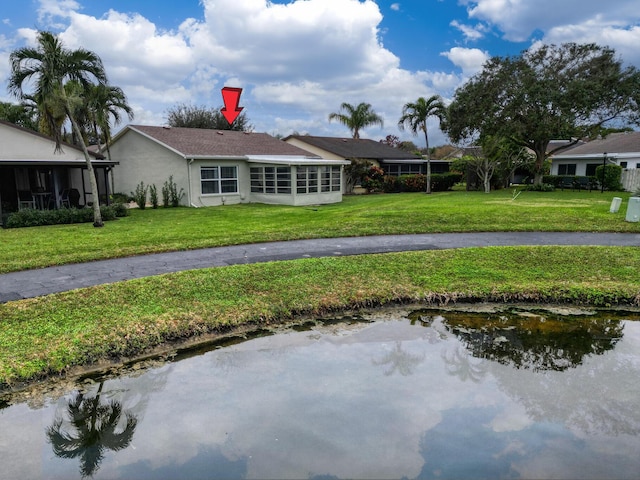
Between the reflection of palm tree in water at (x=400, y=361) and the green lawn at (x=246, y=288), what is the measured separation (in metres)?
1.62

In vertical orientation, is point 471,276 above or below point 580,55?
below

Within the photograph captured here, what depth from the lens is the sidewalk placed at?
311 inches

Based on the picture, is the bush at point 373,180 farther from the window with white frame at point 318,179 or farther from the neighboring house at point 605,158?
the neighboring house at point 605,158

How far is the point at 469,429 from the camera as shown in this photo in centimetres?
400

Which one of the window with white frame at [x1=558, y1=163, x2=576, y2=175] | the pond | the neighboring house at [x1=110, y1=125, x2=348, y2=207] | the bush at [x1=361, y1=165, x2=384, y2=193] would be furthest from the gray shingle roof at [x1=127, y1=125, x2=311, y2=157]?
the window with white frame at [x1=558, y1=163, x2=576, y2=175]

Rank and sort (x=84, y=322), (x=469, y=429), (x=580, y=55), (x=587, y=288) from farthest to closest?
(x=580, y=55)
(x=587, y=288)
(x=84, y=322)
(x=469, y=429)

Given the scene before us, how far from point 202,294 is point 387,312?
9.40 feet

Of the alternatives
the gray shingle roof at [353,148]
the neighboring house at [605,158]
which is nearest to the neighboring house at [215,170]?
the gray shingle roof at [353,148]

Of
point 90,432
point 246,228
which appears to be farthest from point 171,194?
point 90,432

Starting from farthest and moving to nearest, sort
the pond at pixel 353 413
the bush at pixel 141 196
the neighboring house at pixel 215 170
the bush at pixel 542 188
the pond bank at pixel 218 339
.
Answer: the bush at pixel 542 188 → the neighboring house at pixel 215 170 → the bush at pixel 141 196 → the pond bank at pixel 218 339 → the pond at pixel 353 413

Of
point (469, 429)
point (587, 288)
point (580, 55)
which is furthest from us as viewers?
point (580, 55)

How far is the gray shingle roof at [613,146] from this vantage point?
100ft

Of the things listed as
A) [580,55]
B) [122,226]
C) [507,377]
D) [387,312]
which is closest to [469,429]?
[507,377]

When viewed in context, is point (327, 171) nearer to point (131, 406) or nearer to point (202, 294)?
point (202, 294)
